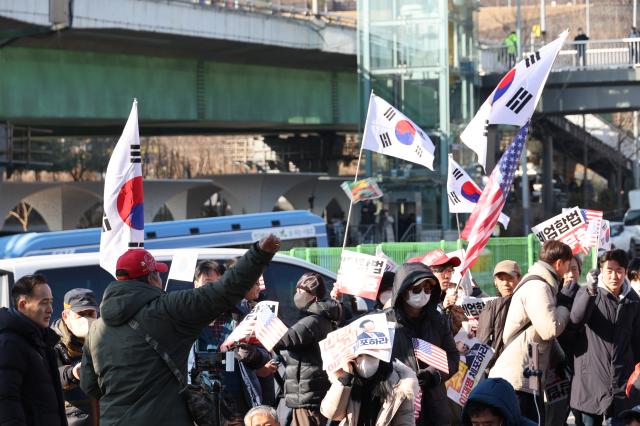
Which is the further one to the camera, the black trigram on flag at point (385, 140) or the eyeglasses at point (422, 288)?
the black trigram on flag at point (385, 140)

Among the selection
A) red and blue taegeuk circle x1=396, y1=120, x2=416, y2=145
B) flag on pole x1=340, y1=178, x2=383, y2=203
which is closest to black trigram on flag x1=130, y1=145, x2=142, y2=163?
flag on pole x1=340, y1=178, x2=383, y2=203

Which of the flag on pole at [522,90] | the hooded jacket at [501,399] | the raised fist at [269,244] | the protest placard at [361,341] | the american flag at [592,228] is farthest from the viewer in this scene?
the american flag at [592,228]

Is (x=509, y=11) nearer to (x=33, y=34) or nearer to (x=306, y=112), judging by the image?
(x=306, y=112)

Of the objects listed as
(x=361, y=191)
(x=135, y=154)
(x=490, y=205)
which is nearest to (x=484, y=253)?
(x=361, y=191)

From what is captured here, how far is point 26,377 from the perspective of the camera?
6.83 meters

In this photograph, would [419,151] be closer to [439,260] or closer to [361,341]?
[439,260]

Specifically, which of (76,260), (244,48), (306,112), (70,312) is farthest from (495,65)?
(70,312)

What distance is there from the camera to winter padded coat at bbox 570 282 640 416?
948 centimetres

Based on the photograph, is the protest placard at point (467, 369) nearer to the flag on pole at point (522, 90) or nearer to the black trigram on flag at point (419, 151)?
the flag on pole at point (522, 90)

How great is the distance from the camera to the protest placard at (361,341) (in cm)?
647

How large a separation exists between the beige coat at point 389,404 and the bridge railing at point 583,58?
37882 mm

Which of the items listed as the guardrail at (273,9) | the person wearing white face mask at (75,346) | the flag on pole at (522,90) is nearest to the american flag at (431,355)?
the person wearing white face mask at (75,346)

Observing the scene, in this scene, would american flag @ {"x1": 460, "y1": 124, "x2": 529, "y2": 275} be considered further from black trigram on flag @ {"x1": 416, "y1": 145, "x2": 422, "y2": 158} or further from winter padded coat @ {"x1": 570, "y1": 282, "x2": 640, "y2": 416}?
black trigram on flag @ {"x1": 416, "y1": 145, "x2": 422, "y2": 158}

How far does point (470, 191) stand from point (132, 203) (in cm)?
586
